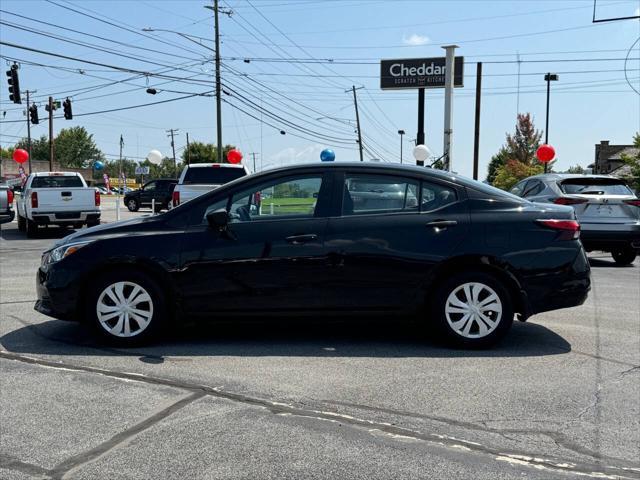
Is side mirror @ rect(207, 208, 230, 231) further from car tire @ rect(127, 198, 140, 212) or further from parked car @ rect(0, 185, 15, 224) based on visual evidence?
car tire @ rect(127, 198, 140, 212)

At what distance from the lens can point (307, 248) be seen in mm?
5449

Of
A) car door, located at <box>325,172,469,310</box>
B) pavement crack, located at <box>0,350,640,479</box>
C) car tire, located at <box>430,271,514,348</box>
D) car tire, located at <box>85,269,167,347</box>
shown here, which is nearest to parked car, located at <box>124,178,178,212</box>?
car tire, located at <box>85,269,167,347</box>

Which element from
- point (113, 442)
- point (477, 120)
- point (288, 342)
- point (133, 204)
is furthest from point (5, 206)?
point (477, 120)

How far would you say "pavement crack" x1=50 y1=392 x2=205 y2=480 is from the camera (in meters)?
3.29

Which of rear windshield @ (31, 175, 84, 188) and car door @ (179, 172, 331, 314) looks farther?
rear windshield @ (31, 175, 84, 188)

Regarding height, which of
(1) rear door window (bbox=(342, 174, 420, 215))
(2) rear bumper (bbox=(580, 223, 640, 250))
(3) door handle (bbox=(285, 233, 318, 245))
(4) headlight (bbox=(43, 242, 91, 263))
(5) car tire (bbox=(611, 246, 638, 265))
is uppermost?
(1) rear door window (bbox=(342, 174, 420, 215))

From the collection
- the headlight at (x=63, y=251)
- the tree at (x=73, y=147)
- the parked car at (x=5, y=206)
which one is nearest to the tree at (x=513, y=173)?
the parked car at (x=5, y=206)

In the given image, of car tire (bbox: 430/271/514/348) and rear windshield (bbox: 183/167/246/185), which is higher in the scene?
rear windshield (bbox: 183/167/246/185)

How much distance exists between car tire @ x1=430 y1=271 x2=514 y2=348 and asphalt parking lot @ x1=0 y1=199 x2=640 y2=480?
206mm

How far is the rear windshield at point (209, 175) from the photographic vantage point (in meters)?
15.6

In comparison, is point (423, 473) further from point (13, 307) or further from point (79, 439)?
point (13, 307)

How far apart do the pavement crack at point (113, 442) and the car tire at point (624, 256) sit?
33.5 ft

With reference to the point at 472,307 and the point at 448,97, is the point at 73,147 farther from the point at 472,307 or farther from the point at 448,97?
the point at 472,307

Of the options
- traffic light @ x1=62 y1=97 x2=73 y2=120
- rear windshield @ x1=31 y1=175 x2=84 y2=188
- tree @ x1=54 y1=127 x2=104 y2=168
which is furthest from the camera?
tree @ x1=54 y1=127 x2=104 y2=168
